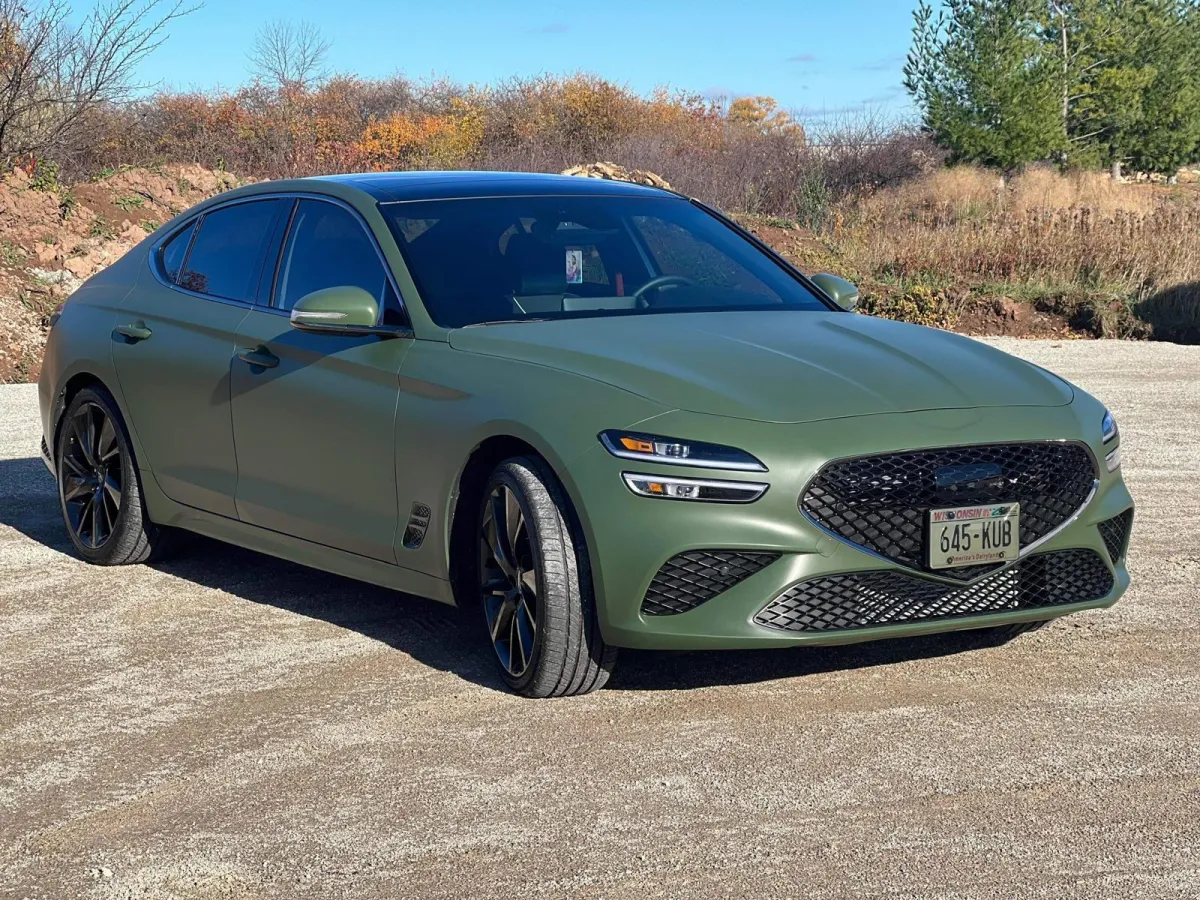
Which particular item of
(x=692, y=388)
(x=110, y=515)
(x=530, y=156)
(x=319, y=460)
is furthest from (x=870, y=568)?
(x=530, y=156)

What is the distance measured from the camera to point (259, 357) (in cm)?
638

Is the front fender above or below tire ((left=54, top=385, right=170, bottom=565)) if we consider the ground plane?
above

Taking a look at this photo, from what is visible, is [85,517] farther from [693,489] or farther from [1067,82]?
[1067,82]

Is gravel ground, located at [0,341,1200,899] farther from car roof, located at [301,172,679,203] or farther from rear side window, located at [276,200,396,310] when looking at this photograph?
car roof, located at [301,172,679,203]

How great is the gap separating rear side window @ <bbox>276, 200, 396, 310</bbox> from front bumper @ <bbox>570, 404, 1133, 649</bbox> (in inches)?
62.0

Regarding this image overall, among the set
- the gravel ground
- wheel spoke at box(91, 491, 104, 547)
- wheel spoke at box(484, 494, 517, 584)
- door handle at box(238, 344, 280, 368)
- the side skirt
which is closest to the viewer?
the gravel ground

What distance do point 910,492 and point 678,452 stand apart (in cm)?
71

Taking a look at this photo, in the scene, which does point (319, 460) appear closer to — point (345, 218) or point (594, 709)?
point (345, 218)

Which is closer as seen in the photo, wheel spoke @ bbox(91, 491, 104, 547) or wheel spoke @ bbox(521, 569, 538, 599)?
wheel spoke @ bbox(521, 569, 538, 599)

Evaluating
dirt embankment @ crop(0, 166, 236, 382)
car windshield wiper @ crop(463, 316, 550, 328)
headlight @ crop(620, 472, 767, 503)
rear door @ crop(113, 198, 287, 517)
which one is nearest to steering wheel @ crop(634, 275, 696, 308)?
car windshield wiper @ crop(463, 316, 550, 328)

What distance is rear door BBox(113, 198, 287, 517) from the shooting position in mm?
6660

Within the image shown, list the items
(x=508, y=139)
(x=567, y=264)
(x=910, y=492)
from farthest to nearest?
(x=508, y=139) → (x=567, y=264) → (x=910, y=492)

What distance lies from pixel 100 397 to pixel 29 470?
3432mm

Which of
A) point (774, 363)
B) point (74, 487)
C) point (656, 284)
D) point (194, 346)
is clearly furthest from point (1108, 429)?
point (74, 487)
